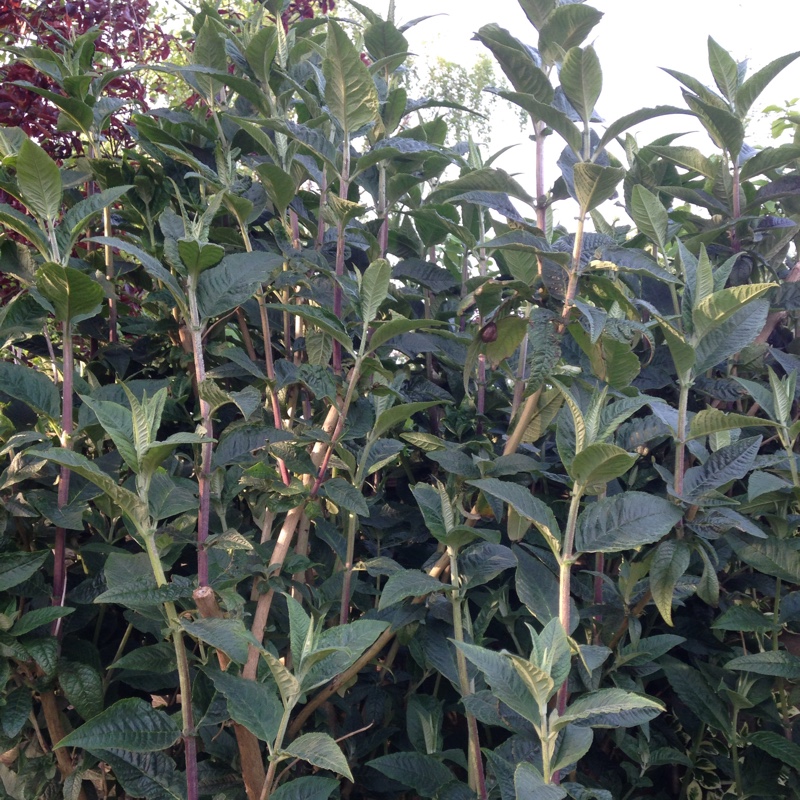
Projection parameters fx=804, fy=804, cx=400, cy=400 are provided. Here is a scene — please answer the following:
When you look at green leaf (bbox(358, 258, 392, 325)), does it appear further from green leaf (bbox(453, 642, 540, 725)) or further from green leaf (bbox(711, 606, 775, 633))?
green leaf (bbox(711, 606, 775, 633))

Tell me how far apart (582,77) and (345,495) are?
83 centimetres

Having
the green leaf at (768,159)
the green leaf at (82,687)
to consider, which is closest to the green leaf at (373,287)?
the green leaf at (82,687)

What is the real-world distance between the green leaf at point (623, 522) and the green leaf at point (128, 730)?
669 millimetres

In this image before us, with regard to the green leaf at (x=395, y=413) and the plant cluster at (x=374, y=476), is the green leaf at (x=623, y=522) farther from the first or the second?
the green leaf at (x=395, y=413)

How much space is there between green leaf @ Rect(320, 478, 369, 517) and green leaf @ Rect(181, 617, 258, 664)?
0.92 ft

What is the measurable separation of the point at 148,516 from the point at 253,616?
0.35 meters

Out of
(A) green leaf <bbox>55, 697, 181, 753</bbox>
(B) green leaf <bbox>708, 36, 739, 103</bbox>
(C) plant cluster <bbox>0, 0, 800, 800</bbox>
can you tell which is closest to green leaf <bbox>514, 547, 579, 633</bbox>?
(C) plant cluster <bbox>0, 0, 800, 800</bbox>

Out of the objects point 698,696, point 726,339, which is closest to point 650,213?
point 726,339

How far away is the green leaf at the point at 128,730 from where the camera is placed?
1.11 metres

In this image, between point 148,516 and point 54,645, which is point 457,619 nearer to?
point 148,516

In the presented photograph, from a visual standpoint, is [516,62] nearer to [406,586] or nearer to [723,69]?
[723,69]

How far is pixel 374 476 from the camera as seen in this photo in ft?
5.78

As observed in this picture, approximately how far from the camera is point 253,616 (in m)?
1.41

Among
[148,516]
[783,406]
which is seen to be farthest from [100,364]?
[783,406]
